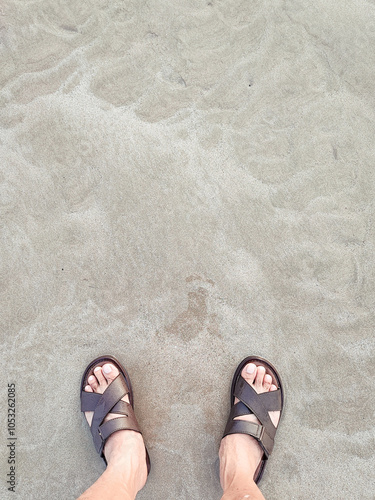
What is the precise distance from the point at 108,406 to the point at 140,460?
244 millimetres

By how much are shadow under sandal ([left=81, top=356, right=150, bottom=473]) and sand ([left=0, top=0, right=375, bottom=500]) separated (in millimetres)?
44

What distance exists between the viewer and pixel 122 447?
1465 millimetres

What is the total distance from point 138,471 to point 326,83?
182 cm

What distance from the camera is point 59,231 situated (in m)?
1.57

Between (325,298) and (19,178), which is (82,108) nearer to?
(19,178)

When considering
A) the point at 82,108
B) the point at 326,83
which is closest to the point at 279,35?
the point at 326,83

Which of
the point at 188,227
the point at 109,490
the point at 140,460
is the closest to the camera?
the point at 109,490

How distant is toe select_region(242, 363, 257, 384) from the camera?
1.51 metres

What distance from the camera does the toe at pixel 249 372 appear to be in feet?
4.97

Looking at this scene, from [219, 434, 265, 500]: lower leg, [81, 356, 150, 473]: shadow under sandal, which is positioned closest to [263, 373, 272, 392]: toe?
[219, 434, 265, 500]: lower leg

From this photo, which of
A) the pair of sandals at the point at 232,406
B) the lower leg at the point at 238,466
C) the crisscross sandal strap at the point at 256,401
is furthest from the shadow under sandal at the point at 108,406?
the crisscross sandal strap at the point at 256,401

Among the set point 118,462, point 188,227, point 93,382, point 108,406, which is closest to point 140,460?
point 118,462

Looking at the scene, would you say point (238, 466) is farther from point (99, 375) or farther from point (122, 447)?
point (99, 375)

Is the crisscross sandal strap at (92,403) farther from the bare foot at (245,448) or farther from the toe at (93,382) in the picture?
the bare foot at (245,448)
